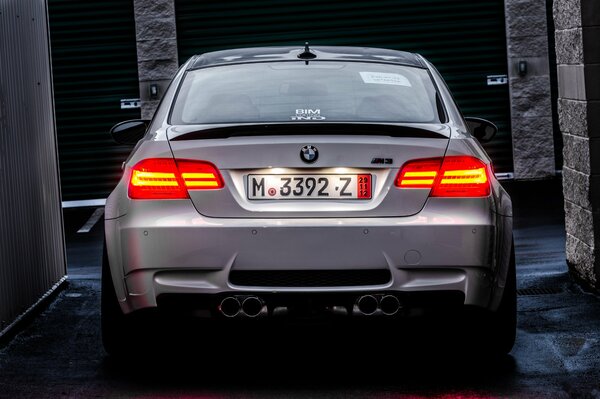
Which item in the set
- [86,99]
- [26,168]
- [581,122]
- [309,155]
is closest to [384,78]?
[309,155]

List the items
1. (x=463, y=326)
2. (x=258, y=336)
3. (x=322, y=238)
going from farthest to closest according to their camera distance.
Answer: (x=258, y=336) < (x=463, y=326) < (x=322, y=238)

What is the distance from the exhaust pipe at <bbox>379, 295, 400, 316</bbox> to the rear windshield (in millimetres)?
892

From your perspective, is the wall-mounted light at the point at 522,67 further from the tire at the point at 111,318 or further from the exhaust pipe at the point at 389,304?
the exhaust pipe at the point at 389,304

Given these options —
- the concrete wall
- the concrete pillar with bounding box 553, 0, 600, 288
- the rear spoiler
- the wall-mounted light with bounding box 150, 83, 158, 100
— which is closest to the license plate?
the rear spoiler

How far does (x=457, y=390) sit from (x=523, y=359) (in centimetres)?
84

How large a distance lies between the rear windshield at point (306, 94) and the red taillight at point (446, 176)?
0.45 m

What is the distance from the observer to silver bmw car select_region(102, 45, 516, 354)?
6098 mm

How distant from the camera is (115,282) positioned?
6441 mm

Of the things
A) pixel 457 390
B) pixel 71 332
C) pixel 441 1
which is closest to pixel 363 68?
pixel 457 390

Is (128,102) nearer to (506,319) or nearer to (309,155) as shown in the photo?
(506,319)

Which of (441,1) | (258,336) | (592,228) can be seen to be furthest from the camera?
(441,1)

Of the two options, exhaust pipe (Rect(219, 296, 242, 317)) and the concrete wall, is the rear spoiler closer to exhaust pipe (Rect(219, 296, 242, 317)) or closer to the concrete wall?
exhaust pipe (Rect(219, 296, 242, 317))

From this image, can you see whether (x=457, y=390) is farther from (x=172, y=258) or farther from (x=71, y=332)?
(x=71, y=332)

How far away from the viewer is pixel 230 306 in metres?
6.18
